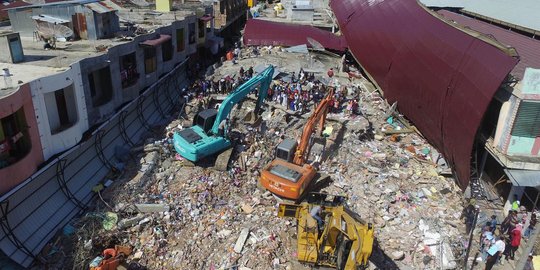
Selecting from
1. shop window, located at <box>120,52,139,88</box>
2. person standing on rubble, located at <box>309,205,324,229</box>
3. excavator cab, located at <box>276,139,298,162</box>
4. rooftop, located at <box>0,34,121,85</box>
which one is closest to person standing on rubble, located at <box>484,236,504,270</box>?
person standing on rubble, located at <box>309,205,324,229</box>

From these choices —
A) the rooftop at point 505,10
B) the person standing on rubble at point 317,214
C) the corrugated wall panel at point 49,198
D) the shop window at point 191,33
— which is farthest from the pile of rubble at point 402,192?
the shop window at point 191,33

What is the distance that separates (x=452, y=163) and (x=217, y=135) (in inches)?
376

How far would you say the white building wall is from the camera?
13.0 m

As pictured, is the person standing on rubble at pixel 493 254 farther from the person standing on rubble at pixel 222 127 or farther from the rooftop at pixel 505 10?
the rooftop at pixel 505 10

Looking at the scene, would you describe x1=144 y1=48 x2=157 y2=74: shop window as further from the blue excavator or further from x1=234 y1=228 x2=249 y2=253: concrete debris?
x1=234 y1=228 x2=249 y2=253: concrete debris

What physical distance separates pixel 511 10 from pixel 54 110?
1103 inches

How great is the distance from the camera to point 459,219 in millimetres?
14617

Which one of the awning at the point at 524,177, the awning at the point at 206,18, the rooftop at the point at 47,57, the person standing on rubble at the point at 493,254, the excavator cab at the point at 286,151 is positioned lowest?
the person standing on rubble at the point at 493,254

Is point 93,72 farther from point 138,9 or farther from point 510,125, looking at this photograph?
point 510,125

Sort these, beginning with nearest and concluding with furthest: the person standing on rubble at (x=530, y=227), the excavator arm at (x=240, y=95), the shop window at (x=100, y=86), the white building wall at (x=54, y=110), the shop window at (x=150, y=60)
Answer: the white building wall at (x=54, y=110)
the person standing on rubble at (x=530, y=227)
the excavator arm at (x=240, y=95)
the shop window at (x=100, y=86)
the shop window at (x=150, y=60)

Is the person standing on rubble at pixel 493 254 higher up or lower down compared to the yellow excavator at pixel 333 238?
lower down

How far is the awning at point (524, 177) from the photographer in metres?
13.4

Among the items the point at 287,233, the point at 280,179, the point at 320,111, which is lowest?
the point at 287,233

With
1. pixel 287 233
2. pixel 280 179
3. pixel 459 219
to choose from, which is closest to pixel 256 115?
pixel 280 179
